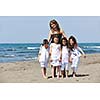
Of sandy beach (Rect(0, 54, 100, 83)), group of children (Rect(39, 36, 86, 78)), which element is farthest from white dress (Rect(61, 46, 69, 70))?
sandy beach (Rect(0, 54, 100, 83))

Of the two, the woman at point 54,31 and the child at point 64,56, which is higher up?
the woman at point 54,31

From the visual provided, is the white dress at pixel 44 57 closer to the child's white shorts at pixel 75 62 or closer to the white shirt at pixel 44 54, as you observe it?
the white shirt at pixel 44 54

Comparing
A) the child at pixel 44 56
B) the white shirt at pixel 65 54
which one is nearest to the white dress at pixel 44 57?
the child at pixel 44 56

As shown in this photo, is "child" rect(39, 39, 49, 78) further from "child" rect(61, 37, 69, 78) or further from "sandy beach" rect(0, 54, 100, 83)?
"child" rect(61, 37, 69, 78)

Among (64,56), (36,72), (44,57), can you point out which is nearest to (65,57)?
(64,56)

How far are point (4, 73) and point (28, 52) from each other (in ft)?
0.94

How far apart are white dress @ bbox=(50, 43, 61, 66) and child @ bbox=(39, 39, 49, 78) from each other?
4 centimetres

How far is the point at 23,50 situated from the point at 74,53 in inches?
17.5

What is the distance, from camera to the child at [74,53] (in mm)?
5836

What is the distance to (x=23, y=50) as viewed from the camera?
19.1 feet

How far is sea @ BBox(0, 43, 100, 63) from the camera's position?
579 cm

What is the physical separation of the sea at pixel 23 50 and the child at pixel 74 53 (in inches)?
1.9
